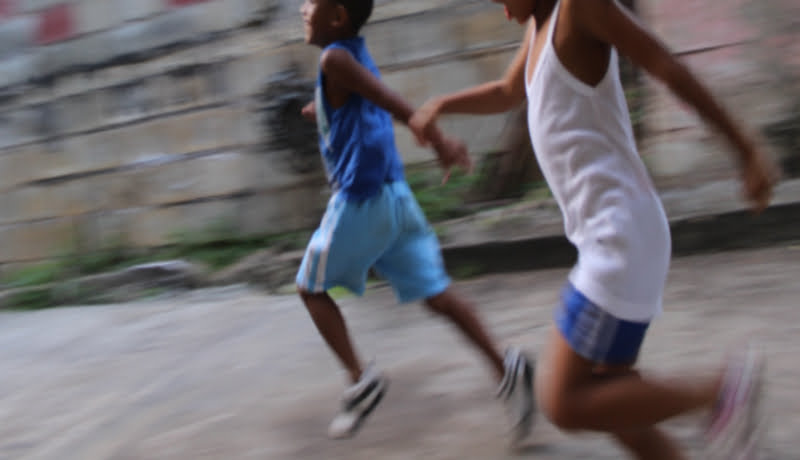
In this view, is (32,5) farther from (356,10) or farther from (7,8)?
(356,10)

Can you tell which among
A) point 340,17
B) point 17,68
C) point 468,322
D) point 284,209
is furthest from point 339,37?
point 17,68

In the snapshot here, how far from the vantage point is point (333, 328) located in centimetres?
243

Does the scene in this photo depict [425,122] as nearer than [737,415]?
No

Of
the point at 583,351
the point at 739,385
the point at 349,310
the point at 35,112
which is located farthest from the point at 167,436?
the point at 35,112

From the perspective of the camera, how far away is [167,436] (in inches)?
108

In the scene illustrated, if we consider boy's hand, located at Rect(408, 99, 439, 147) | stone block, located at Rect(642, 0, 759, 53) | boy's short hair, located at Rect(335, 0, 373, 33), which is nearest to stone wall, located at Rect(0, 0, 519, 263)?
stone block, located at Rect(642, 0, 759, 53)

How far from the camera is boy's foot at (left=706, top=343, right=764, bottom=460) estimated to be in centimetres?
163

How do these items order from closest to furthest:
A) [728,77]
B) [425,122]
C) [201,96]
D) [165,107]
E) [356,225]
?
1. [425,122]
2. [356,225]
3. [728,77]
4. [201,96]
5. [165,107]

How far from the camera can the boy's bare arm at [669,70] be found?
148cm

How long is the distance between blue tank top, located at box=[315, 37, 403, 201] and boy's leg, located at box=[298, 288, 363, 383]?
1.14 feet

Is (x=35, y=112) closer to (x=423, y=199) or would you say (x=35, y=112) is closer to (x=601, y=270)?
(x=423, y=199)

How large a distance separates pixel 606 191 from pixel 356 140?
980 mm

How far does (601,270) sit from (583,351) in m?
0.18

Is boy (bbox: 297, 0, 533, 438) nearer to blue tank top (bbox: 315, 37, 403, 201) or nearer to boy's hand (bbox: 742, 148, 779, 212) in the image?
blue tank top (bbox: 315, 37, 403, 201)
